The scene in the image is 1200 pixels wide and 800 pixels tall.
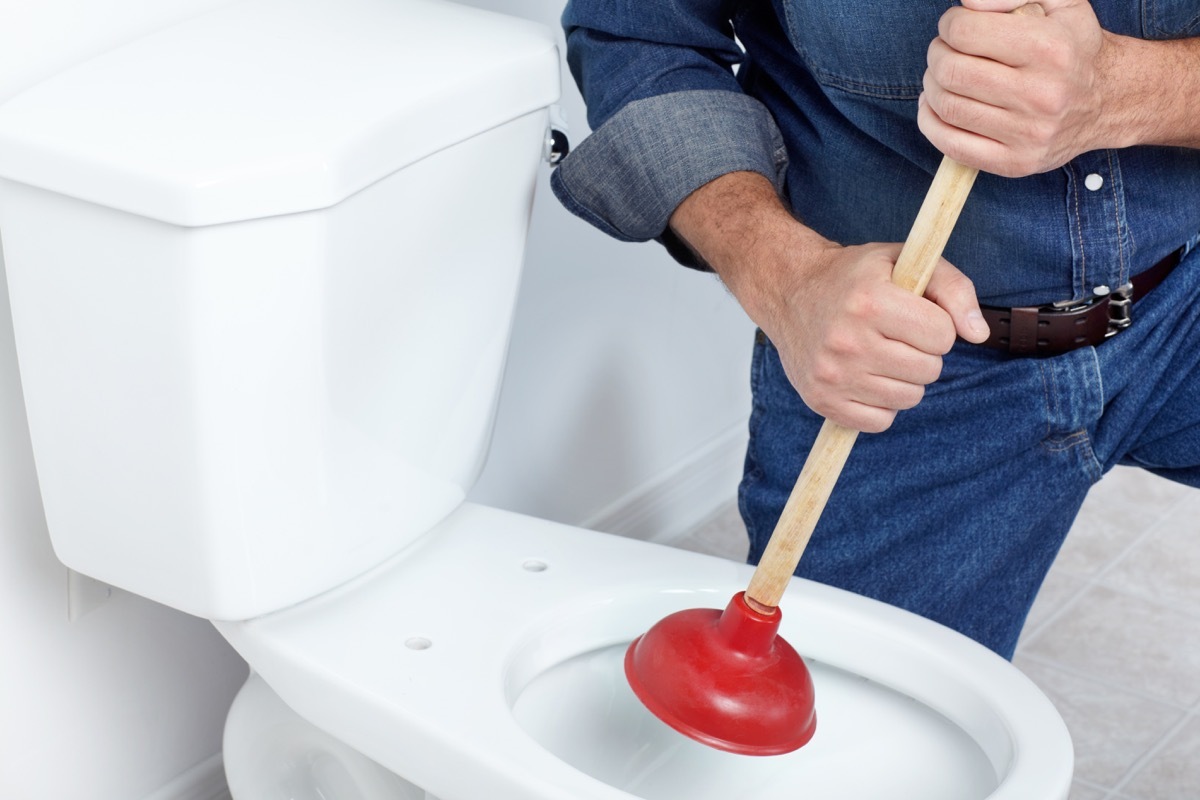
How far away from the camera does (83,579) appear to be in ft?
3.10

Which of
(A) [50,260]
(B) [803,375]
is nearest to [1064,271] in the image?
(B) [803,375]

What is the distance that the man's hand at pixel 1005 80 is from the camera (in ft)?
2.28

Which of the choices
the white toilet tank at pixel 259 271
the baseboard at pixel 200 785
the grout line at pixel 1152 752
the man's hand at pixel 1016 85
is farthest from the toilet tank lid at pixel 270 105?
the grout line at pixel 1152 752

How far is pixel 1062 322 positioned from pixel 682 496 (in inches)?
29.6

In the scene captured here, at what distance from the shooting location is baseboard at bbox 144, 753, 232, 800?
1082 mm

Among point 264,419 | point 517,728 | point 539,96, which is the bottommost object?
point 517,728

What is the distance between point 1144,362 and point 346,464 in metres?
0.59

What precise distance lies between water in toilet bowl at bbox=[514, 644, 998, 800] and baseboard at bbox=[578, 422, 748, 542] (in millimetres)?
634

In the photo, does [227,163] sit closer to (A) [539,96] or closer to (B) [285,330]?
(B) [285,330]

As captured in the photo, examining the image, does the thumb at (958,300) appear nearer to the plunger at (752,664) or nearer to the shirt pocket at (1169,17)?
the plunger at (752,664)

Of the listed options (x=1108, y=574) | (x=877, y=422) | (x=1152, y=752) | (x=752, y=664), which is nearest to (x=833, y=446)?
(x=877, y=422)

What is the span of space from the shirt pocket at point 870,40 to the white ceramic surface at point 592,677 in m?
0.34

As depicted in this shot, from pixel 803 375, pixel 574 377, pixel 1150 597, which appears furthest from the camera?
pixel 1150 597

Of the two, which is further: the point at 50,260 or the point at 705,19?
the point at 705,19
